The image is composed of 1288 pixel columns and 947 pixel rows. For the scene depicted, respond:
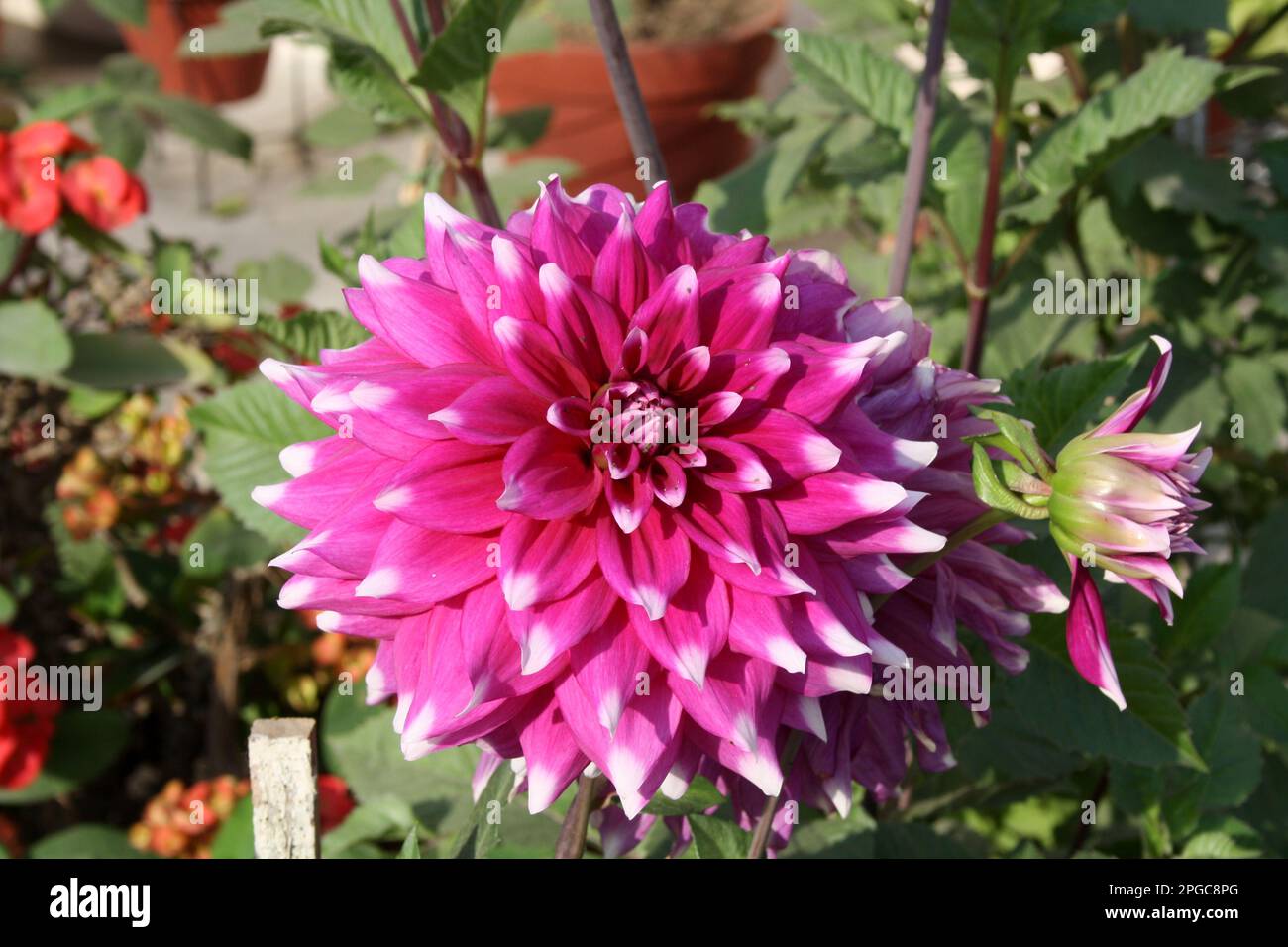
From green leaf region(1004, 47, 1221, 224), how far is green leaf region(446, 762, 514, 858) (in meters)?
0.54

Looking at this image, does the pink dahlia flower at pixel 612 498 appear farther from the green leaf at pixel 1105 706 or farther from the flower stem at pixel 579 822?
the green leaf at pixel 1105 706

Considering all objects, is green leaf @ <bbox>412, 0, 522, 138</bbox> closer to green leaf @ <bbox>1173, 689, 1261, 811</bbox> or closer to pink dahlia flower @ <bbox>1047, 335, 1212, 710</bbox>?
pink dahlia flower @ <bbox>1047, 335, 1212, 710</bbox>

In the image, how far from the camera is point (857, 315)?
61cm

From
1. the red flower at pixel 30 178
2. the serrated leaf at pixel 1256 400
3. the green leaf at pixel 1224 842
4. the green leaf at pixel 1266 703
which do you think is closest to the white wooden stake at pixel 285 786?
the green leaf at pixel 1224 842

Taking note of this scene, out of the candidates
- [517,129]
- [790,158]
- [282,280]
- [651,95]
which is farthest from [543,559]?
[651,95]

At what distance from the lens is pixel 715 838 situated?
0.66 metres

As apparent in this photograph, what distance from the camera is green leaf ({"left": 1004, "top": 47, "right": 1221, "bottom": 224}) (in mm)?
877

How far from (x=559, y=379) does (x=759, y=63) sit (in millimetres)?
2523

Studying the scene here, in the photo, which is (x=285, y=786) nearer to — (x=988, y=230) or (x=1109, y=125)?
(x=988, y=230)

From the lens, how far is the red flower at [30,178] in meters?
1.26

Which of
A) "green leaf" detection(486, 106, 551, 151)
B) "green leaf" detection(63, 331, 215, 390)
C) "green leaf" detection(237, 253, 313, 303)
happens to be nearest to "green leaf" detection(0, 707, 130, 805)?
"green leaf" detection(63, 331, 215, 390)

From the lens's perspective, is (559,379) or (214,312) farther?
(214,312)
